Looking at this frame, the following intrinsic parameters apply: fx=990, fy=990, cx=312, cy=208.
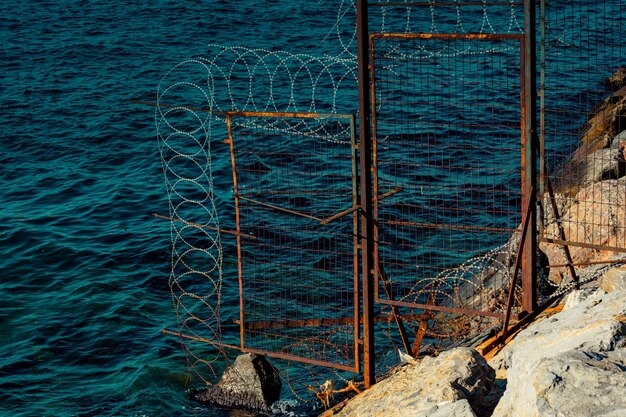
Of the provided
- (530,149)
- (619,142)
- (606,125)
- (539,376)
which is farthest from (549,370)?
(606,125)

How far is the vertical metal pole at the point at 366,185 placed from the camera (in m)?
10.3

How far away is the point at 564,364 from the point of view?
21.8ft

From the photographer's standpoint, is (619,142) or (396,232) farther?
(619,142)

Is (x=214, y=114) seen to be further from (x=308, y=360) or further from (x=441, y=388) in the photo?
(x=441, y=388)

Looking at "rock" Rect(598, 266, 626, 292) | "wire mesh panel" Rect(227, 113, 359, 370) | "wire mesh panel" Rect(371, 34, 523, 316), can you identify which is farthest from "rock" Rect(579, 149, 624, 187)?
"rock" Rect(598, 266, 626, 292)

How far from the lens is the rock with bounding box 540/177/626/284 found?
523 inches

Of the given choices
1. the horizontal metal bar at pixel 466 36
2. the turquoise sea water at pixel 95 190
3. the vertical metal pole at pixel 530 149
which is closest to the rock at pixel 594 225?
the vertical metal pole at pixel 530 149

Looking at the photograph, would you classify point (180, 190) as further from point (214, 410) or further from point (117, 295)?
point (214, 410)

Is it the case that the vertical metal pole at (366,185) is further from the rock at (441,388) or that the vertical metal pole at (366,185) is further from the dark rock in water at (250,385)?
the dark rock in water at (250,385)

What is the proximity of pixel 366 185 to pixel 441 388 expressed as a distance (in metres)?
2.87

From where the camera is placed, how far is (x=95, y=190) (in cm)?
2180

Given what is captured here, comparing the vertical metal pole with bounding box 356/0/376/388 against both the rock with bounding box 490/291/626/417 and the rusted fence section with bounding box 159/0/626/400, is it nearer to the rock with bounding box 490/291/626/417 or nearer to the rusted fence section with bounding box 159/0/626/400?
the rusted fence section with bounding box 159/0/626/400

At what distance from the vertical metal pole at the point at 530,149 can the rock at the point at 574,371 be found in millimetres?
2469

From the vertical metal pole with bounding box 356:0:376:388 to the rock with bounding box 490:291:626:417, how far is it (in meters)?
2.72
